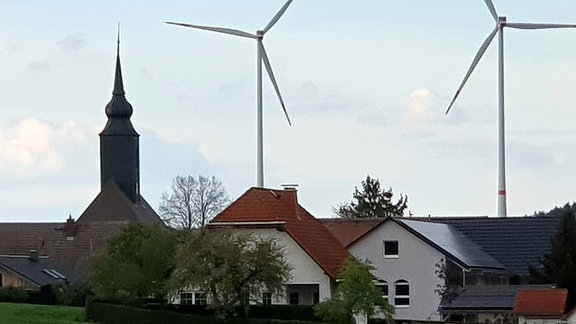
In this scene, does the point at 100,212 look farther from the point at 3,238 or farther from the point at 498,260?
the point at 498,260

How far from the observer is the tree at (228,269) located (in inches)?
2830

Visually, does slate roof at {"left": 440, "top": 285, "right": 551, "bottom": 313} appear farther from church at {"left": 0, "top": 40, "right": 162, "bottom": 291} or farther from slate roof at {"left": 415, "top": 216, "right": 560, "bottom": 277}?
church at {"left": 0, "top": 40, "right": 162, "bottom": 291}

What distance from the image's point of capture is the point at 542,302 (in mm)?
69062

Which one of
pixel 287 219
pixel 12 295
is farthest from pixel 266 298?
pixel 12 295

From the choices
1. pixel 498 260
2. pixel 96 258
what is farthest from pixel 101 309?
pixel 498 260

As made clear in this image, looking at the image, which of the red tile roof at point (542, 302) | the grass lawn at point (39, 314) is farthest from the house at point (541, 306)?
the grass lawn at point (39, 314)

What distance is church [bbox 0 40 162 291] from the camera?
104 meters

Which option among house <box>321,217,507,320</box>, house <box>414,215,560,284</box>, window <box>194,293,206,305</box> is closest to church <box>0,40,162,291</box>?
window <box>194,293,206,305</box>

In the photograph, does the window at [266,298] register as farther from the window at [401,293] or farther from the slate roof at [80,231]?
the slate roof at [80,231]

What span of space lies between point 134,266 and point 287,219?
8.39 m

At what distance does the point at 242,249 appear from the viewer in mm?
73312

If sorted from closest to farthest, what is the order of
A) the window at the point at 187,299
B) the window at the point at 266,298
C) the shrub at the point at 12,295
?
the window at the point at 266,298 → the window at the point at 187,299 → the shrub at the point at 12,295

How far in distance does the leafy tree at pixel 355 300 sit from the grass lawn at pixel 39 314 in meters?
13.6

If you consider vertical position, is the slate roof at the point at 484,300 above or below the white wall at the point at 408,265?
below
